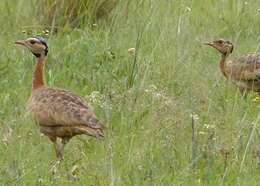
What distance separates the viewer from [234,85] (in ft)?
29.2

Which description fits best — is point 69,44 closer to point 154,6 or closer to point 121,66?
point 121,66

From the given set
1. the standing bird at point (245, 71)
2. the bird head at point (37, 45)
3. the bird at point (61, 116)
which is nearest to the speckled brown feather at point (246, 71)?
the standing bird at point (245, 71)

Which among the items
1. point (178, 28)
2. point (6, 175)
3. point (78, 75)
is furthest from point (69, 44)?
point (6, 175)

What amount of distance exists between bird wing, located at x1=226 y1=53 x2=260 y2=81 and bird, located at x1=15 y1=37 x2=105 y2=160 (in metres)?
2.08

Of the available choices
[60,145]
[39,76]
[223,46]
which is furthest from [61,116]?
[223,46]

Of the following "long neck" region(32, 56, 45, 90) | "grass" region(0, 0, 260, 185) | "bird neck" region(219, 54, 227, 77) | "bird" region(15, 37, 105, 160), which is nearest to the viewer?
"grass" region(0, 0, 260, 185)

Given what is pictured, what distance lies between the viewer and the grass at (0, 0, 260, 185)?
645cm

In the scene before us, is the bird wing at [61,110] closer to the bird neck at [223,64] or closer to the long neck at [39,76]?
the long neck at [39,76]

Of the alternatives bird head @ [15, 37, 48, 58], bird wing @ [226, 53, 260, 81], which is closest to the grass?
bird wing @ [226, 53, 260, 81]

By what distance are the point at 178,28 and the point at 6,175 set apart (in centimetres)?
402

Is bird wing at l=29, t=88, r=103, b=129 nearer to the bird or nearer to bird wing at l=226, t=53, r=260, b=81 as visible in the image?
the bird

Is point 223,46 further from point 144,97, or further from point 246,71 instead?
point 144,97

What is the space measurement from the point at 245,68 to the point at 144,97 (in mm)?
1345

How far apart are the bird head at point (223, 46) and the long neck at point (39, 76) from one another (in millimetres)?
1957
